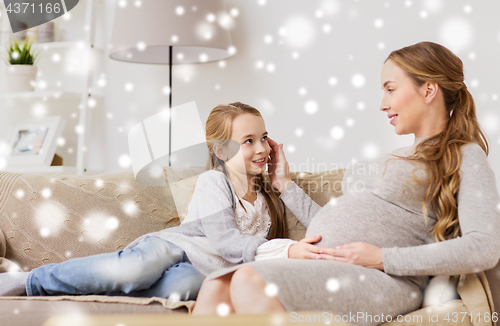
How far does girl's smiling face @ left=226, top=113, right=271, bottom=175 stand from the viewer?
49.6 inches

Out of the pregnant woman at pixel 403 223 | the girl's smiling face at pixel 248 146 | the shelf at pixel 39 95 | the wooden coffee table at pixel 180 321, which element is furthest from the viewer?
the shelf at pixel 39 95

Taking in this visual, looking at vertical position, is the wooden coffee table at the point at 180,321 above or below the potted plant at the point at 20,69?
below

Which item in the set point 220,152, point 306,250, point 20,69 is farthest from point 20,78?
point 306,250

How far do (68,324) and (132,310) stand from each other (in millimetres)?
624

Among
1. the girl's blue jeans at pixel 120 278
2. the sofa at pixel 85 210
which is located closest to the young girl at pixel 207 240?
the girl's blue jeans at pixel 120 278

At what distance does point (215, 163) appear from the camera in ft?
4.42

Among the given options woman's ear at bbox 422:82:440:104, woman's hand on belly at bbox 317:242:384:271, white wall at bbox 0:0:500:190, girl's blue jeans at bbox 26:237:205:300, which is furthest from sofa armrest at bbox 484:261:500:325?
white wall at bbox 0:0:500:190

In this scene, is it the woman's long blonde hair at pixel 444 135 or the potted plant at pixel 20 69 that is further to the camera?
the potted plant at pixel 20 69

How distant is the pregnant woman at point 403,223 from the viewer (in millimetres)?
808

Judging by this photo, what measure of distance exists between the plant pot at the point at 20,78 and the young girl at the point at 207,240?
1.15m

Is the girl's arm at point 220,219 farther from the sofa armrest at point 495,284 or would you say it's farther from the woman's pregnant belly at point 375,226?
the sofa armrest at point 495,284

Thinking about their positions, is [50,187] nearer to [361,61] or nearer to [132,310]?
[132,310]

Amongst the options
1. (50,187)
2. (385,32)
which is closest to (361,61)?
(385,32)

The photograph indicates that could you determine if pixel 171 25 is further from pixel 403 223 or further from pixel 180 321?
pixel 180 321
